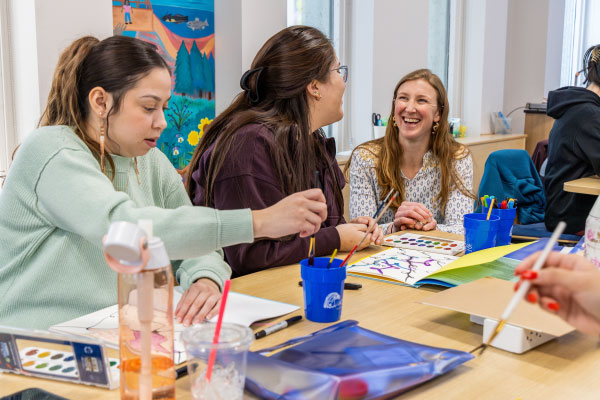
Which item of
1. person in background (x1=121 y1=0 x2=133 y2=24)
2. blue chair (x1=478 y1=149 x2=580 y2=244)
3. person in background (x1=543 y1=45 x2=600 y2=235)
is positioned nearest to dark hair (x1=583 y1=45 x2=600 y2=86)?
person in background (x1=543 y1=45 x2=600 y2=235)

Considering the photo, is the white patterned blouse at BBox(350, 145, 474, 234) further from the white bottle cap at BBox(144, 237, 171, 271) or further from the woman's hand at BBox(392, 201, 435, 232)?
the white bottle cap at BBox(144, 237, 171, 271)

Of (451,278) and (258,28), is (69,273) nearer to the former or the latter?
(451,278)

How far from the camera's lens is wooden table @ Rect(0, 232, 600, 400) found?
96cm

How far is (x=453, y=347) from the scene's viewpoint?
1.14 m

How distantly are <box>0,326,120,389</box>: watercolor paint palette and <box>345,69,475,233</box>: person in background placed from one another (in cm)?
169

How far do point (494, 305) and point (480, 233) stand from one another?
22.0 inches

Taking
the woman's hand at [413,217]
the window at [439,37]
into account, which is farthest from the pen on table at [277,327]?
the window at [439,37]

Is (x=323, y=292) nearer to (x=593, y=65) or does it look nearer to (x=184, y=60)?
(x=184, y=60)

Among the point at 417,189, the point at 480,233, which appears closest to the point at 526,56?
the point at 417,189

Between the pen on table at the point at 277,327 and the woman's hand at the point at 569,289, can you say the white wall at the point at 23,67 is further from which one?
the woman's hand at the point at 569,289

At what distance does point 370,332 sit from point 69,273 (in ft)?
2.15

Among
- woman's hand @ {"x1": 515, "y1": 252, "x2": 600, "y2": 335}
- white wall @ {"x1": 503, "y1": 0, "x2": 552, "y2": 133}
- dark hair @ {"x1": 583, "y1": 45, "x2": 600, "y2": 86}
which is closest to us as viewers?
woman's hand @ {"x1": 515, "y1": 252, "x2": 600, "y2": 335}

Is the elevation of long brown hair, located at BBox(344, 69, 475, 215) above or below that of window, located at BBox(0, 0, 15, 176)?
below

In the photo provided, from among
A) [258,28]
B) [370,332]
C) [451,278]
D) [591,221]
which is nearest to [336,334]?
[370,332]
